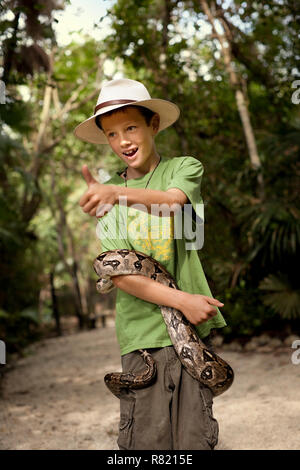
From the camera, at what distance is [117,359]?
9.39 metres

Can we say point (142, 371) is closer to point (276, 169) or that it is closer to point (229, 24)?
point (276, 169)

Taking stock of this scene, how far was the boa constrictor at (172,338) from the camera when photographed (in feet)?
6.62

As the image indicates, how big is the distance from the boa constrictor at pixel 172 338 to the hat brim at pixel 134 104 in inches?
22.3

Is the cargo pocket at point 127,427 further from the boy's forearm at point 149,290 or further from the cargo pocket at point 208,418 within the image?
the boy's forearm at point 149,290

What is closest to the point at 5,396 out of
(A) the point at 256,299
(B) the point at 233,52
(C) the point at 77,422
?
(C) the point at 77,422

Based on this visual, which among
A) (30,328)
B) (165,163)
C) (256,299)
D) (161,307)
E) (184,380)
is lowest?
(30,328)

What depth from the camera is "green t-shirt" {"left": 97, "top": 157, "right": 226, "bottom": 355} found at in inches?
83.0

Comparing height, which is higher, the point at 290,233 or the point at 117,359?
the point at 290,233

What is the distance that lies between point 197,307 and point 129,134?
0.75 metres

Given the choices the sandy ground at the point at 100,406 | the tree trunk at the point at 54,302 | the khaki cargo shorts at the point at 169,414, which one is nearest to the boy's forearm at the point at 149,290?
the khaki cargo shorts at the point at 169,414

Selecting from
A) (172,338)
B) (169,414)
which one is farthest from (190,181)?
(169,414)

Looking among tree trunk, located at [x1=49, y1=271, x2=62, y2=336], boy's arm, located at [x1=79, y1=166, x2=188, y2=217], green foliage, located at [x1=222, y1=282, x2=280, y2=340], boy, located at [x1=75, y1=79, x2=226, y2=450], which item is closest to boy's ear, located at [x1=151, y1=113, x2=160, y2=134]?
boy, located at [x1=75, y1=79, x2=226, y2=450]

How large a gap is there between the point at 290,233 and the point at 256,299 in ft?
5.58

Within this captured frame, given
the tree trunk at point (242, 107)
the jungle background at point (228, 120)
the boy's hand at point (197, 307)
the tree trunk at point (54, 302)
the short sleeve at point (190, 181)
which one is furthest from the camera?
the tree trunk at point (54, 302)
